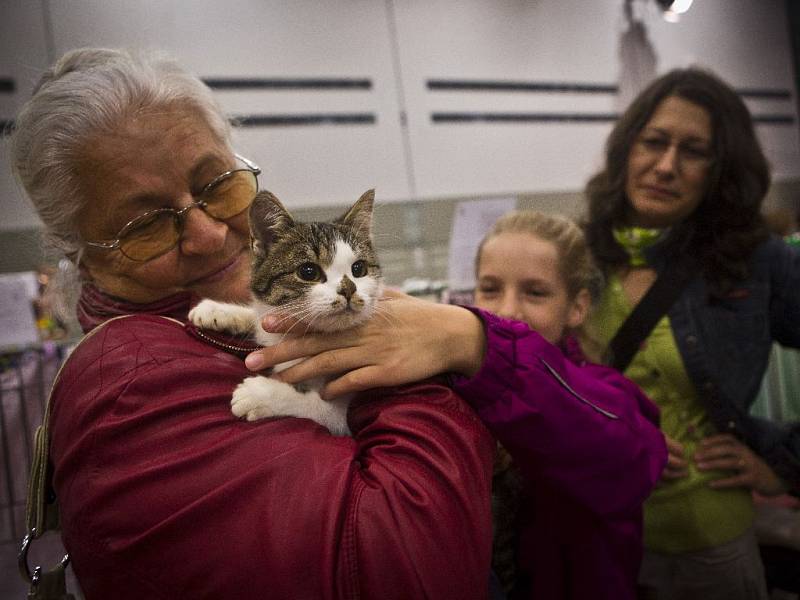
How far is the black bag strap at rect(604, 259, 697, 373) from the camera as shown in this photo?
1.34 meters

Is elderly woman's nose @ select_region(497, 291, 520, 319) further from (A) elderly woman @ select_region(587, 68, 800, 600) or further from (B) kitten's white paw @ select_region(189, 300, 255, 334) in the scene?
(B) kitten's white paw @ select_region(189, 300, 255, 334)

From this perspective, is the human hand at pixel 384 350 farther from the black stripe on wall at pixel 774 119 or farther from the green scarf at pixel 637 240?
the black stripe on wall at pixel 774 119

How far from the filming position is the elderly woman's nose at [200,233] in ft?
2.69

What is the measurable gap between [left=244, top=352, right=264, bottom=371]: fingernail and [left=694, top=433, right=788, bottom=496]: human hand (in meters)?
1.25

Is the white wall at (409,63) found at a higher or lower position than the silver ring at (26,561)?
higher

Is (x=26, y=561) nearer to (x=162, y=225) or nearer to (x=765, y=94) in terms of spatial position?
(x=162, y=225)

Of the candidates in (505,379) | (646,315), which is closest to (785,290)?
(646,315)

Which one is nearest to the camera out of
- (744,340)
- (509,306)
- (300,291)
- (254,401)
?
(254,401)

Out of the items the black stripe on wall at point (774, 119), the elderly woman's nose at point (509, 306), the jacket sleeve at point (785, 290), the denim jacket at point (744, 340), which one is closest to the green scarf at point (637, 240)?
the denim jacket at point (744, 340)

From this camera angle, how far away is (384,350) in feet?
2.36

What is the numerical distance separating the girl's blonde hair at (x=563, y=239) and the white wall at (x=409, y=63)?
833mm

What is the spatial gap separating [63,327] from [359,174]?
1.22 metres

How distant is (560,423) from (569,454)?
0.21 ft

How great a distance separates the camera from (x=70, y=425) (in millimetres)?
639
